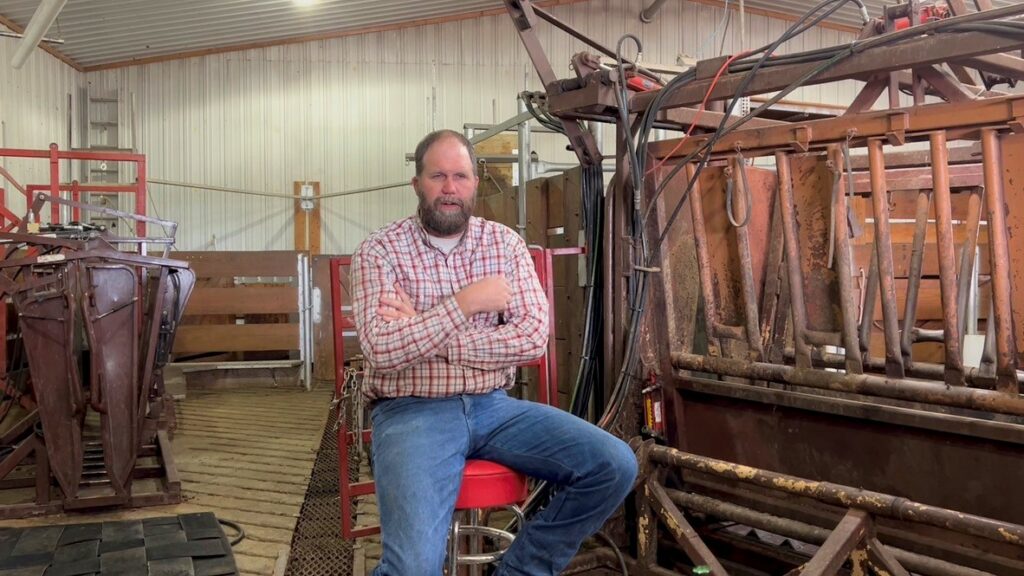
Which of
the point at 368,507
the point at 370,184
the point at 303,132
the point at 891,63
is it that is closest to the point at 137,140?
the point at 303,132

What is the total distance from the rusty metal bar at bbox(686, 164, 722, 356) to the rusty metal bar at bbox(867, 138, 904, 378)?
714 mm

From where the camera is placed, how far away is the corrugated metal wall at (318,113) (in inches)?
417

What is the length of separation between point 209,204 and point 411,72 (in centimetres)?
346

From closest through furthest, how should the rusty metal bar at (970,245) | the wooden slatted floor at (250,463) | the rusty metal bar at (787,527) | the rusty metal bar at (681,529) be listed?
1. the rusty metal bar at (787,527)
2. the rusty metal bar at (681,529)
3. the rusty metal bar at (970,245)
4. the wooden slatted floor at (250,463)

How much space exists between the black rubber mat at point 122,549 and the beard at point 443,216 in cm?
193

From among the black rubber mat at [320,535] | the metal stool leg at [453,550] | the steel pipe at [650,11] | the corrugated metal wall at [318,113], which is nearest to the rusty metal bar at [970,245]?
the metal stool leg at [453,550]

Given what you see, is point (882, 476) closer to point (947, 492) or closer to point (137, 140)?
point (947, 492)

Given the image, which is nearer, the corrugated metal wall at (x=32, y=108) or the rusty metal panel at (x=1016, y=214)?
the rusty metal panel at (x=1016, y=214)

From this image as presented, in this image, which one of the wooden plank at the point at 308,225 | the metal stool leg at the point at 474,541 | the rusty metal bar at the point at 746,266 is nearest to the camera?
the metal stool leg at the point at 474,541

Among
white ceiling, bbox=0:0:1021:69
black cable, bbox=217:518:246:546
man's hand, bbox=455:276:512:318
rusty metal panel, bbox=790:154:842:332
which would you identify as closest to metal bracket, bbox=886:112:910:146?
rusty metal panel, bbox=790:154:842:332

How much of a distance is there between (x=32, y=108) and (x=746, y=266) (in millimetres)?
9230

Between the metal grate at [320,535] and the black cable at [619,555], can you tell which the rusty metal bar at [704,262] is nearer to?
the black cable at [619,555]

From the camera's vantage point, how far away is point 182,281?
17.0 ft

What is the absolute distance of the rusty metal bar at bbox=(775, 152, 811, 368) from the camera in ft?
9.30
